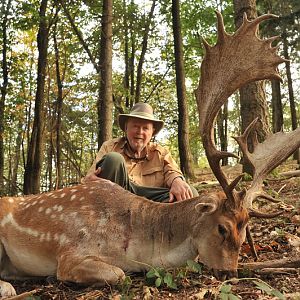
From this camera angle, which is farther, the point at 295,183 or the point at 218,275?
the point at 295,183

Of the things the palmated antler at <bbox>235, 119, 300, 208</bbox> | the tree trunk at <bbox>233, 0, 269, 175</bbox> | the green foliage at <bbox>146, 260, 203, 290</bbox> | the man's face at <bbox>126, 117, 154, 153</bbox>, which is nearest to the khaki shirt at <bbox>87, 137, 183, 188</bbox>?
the man's face at <bbox>126, 117, 154, 153</bbox>

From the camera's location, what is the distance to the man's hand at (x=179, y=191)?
4996mm

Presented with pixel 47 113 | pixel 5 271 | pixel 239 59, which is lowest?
pixel 5 271

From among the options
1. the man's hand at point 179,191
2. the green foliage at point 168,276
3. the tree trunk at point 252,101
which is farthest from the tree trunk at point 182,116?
the green foliage at point 168,276

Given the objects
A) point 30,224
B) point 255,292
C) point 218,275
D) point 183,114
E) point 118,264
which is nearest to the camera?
point 255,292

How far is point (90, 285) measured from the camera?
144 inches

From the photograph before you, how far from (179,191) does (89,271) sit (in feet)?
5.54

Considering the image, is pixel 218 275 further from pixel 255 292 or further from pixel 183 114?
pixel 183 114

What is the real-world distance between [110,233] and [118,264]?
302 mm

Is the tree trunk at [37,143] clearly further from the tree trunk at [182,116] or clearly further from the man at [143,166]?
the man at [143,166]

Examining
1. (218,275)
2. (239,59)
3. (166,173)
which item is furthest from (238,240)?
(166,173)

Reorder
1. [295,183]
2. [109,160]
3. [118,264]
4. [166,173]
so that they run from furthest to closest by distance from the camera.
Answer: [295,183], [166,173], [109,160], [118,264]

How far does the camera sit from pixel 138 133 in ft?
17.9

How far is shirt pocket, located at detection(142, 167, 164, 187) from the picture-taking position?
5.64 m
